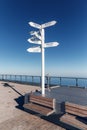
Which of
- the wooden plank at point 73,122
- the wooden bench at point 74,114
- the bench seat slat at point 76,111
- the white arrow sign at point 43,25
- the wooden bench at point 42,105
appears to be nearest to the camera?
the wooden plank at point 73,122

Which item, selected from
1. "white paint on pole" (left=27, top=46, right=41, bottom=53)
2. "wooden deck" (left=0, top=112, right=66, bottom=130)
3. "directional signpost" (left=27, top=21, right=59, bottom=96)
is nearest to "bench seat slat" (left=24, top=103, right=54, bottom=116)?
"wooden deck" (left=0, top=112, right=66, bottom=130)

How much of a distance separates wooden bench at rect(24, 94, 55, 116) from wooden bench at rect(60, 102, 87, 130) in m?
0.84

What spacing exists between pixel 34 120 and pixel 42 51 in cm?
368

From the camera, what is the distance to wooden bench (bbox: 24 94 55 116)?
24.1 feet

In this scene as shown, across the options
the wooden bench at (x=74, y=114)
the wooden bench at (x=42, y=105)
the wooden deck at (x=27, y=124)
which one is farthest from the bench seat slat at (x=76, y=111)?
the wooden bench at (x=42, y=105)

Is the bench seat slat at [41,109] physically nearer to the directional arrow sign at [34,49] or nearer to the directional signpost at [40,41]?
the directional signpost at [40,41]

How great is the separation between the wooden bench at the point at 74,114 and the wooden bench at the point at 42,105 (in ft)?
2.77

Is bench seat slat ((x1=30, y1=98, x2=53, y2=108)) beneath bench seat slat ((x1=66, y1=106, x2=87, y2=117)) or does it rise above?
above

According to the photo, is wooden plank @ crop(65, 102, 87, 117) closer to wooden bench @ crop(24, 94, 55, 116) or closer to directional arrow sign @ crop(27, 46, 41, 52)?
wooden bench @ crop(24, 94, 55, 116)

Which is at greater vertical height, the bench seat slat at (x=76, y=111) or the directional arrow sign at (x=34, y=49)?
the directional arrow sign at (x=34, y=49)

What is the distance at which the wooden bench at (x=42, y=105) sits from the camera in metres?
7.35

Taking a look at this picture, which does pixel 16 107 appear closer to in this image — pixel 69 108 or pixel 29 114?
pixel 29 114

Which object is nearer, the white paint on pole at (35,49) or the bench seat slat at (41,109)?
the bench seat slat at (41,109)

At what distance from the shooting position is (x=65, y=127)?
669 centimetres
